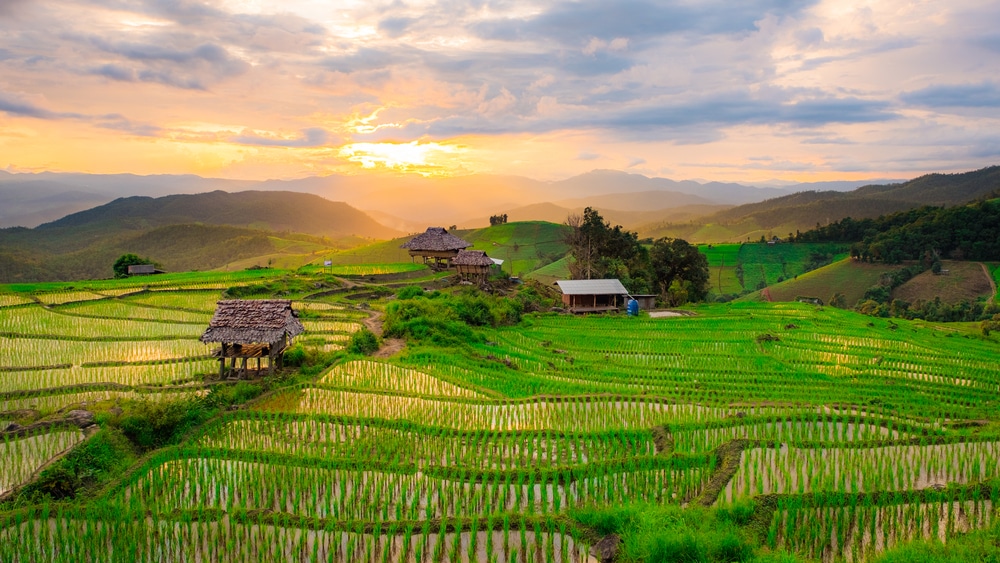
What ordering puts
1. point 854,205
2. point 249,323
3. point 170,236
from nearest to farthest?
point 249,323, point 170,236, point 854,205

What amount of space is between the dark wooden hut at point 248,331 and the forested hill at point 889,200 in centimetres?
10805

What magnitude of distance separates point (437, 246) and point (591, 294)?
549 inches

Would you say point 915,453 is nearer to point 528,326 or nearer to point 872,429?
point 872,429

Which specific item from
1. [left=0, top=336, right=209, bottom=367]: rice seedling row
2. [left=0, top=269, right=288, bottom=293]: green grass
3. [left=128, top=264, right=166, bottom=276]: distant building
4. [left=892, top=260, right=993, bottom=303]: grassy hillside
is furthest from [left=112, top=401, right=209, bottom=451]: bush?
[left=892, top=260, right=993, bottom=303]: grassy hillside

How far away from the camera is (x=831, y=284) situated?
177 feet

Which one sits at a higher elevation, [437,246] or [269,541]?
[437,246]

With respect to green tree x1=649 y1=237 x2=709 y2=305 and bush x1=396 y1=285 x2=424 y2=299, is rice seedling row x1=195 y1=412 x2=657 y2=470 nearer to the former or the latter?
bush x1=396 y1=285 x2=424 y2=299

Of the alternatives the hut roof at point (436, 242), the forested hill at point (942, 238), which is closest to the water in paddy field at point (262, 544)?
the hut roof at point (436, 242)

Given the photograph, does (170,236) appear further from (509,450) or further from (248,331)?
(509,450)

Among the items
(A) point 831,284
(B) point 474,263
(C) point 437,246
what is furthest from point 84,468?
(A) point 831,284

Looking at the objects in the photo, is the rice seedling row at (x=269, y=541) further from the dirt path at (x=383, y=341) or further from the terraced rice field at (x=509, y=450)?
the dirt path at (x=383, y=341)

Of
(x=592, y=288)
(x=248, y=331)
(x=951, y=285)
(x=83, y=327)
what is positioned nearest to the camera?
(x=248, y=331)

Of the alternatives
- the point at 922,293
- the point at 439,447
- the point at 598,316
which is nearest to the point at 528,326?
the point at 598,316

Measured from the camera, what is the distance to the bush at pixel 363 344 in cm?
1948
